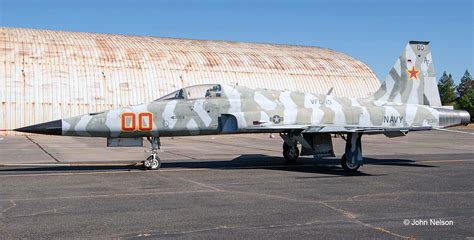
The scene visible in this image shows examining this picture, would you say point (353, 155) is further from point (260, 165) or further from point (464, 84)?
point (464, 84)

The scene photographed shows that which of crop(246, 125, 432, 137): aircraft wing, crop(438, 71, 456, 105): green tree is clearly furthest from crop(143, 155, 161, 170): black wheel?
crop(438, 71, 456, 105): green tree

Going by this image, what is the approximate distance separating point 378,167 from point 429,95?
3821 millimetres

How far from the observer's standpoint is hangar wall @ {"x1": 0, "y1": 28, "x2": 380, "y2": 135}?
38.1 metres

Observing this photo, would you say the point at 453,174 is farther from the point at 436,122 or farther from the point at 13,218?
the point at 13,218

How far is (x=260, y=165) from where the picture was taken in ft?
55.1

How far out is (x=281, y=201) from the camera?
967cm

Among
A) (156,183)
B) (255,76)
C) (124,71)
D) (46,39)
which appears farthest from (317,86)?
(156,183)

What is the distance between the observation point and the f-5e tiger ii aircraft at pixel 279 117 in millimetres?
14445

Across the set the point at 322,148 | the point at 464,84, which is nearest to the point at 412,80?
the point at 322,148

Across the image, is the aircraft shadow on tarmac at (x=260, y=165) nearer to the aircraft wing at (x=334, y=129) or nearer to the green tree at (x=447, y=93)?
the aircraft wing at (x=334, y=129)

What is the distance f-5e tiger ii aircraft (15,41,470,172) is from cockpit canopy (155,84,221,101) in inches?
1.2

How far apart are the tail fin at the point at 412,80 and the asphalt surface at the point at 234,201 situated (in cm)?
256

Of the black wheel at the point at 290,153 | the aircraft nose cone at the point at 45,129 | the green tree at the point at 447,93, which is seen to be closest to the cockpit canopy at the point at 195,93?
the aircraft nose cone at the point at 45,129

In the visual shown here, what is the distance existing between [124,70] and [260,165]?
2754 centimetres
